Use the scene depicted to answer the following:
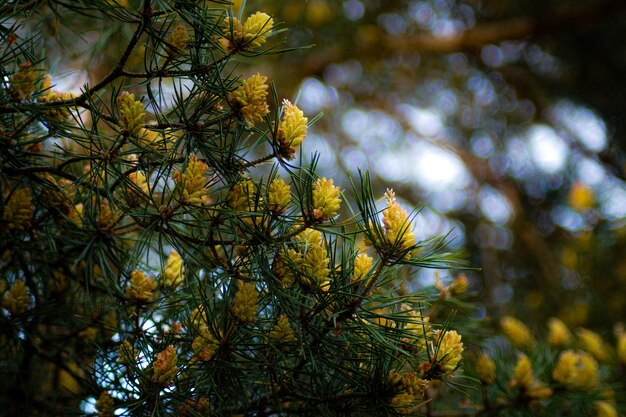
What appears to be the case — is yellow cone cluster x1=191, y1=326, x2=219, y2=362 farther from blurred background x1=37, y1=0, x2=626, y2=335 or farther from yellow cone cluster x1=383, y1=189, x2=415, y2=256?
blurred background x1=37, y1=0, x2=626, y2=335

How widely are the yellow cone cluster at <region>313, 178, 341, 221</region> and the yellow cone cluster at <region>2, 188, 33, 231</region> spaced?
347mm

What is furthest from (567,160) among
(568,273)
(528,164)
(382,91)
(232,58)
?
(232,58)

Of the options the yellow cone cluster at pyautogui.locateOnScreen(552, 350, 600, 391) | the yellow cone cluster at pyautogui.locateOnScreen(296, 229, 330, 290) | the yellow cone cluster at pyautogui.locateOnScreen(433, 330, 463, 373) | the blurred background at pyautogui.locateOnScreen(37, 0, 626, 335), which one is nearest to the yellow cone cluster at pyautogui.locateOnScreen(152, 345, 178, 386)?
the yellow cone cluster at pyautogui.locateOnScreen(296, 229, 330, 290)

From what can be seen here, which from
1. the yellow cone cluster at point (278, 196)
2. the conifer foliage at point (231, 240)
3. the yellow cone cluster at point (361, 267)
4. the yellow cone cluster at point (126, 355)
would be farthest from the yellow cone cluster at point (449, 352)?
the yellow cone cluster at point (126, 355)

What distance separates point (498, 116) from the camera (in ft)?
8.28

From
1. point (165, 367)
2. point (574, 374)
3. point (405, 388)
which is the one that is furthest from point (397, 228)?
point (574, 374)

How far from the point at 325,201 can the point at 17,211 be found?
37cm

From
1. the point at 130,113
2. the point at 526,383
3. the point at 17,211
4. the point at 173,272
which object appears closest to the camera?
the point at 130,113

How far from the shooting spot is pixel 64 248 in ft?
2.60

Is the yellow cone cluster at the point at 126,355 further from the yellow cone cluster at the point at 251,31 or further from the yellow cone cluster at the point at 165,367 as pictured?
the yellow cone cluster at the point at 251,31

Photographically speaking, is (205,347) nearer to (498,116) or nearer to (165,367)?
(165,367)

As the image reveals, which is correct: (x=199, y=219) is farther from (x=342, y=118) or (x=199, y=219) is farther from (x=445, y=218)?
(x=342, y=118)

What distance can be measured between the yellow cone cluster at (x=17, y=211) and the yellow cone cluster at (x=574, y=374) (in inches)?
32.7

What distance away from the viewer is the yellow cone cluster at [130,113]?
580mm
